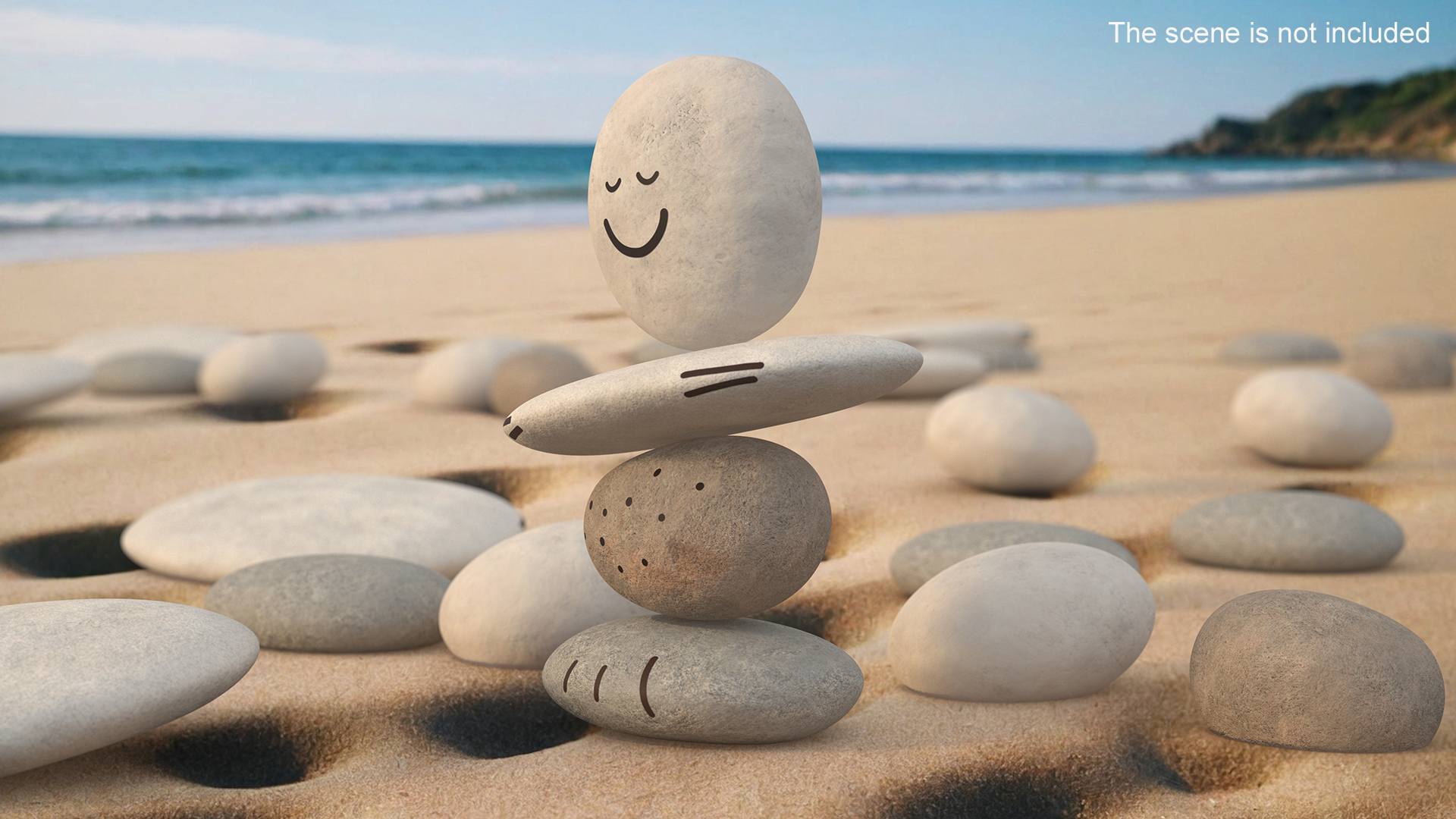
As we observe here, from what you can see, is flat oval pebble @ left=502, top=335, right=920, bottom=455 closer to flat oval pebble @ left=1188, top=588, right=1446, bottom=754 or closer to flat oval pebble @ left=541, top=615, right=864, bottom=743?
flat oval pebble @ left=541, top=615, right=864, bottom=743

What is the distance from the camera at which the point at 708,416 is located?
5.38 feet

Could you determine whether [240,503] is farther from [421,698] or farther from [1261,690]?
[1261,690]

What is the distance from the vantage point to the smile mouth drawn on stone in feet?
5.57

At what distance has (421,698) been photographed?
A: 1907 mm

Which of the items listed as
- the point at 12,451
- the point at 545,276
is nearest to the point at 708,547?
the point at 12,451

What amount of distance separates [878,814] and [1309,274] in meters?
7.66

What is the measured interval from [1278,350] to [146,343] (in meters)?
5.00

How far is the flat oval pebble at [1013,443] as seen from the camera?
3043 mm

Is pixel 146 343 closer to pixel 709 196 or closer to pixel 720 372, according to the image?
pixel 709 196

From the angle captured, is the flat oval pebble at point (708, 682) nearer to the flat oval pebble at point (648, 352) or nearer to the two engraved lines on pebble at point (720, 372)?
the two engraved lines on pebble at point (720, 372)

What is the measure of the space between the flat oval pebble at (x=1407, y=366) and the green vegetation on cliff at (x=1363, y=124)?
2579 cm

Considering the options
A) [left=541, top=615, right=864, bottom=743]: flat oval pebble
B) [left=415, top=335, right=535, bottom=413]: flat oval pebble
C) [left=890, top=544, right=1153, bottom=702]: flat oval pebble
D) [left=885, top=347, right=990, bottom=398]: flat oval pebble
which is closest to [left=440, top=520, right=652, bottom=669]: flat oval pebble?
[left=541, top=615, right=864, bottom=743]: flat oval pebble

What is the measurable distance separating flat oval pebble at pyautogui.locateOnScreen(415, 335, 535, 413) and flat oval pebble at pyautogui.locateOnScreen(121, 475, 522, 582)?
1.09 metres

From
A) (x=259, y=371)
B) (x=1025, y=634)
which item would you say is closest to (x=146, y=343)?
(x=259, y=371)
